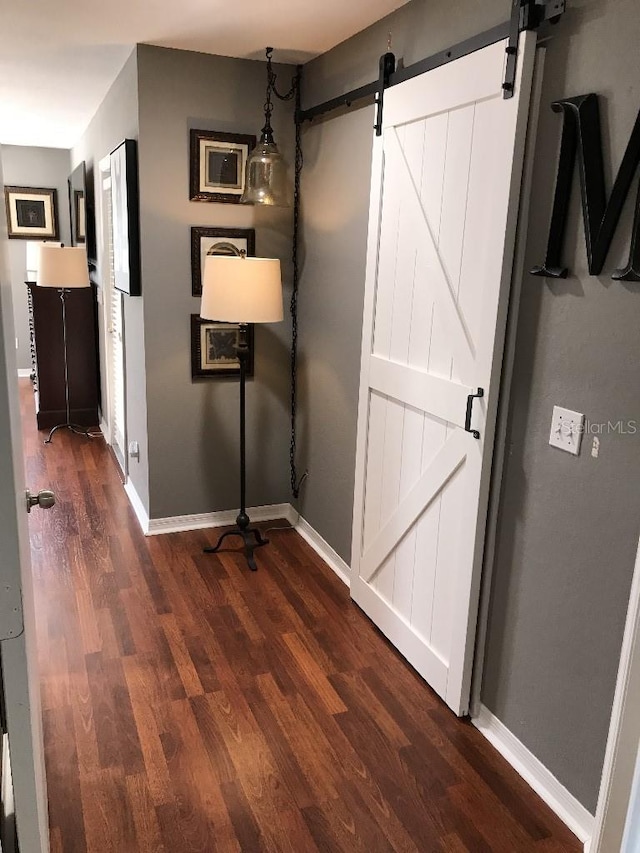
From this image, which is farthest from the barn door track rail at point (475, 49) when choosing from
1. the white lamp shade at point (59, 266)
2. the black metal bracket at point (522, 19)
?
the white lamp shade at point (59, 266)

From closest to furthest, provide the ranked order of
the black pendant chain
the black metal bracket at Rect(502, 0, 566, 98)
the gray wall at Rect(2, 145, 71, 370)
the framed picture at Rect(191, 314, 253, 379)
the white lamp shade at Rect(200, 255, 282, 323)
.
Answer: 1. the black metal bracket at Rect(502, 0, 566, 98)
2. the white lamp shade at Rect(200, 255, 282, 323)
3. the black pendant chain
4. the framed picture at Rect(191, 314, 253, 379)
5. the gray wall at Rect(2, 145, 71, 370)

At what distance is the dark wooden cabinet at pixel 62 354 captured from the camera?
5.47 m

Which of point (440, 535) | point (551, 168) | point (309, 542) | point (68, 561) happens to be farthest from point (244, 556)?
point (551, 168)

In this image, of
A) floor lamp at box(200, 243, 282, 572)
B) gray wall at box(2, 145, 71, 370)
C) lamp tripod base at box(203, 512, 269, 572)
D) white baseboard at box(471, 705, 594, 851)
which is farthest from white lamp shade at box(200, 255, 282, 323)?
gray wall at box(2, 145, 71, 370)

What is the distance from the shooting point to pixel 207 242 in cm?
346

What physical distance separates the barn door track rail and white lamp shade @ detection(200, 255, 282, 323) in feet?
2.55

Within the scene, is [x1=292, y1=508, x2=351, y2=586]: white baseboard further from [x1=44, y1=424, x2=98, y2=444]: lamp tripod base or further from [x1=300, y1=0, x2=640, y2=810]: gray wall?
[x1=44, y1=424, x2=98, y2=444]: lamp tripod base

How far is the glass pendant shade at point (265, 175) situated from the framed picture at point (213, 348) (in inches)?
27.1

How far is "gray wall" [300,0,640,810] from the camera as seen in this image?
1687 millimetres

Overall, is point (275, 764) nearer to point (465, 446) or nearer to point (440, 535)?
point (440, 535)

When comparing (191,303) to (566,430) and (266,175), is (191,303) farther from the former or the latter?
(566,430)

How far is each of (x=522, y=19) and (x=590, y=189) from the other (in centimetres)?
55

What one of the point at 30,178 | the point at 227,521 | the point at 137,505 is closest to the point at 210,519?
the point at 227,521

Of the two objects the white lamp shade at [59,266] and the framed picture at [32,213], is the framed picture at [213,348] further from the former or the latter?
the framed picture at [32,213]
